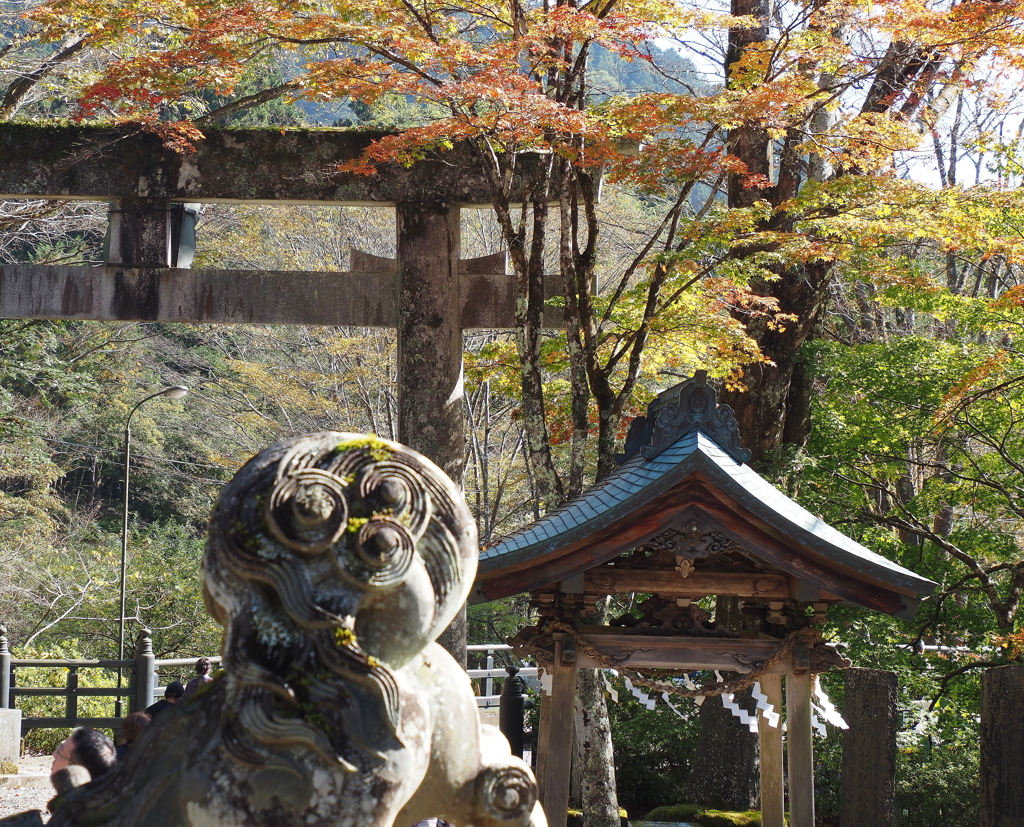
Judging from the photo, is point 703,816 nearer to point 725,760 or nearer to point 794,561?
point 725,760

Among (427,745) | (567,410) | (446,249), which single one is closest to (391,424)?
(567,410)

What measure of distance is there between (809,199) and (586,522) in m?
4.25

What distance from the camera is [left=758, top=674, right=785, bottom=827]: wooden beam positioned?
6.36 metres

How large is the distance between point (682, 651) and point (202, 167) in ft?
18.5

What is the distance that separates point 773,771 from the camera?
6.46 meters

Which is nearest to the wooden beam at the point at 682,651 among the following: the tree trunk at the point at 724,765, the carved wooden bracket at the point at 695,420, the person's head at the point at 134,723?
the carved wooden bracket at the point at 695,420

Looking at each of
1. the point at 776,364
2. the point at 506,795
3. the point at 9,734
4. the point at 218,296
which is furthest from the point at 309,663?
the point at 9,734

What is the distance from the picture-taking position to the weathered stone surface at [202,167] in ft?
27.0

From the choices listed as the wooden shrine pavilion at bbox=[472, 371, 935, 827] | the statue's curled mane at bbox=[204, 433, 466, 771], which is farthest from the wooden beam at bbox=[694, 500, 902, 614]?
the statue's curled mane at bbox=[204, 433, 466, 771]

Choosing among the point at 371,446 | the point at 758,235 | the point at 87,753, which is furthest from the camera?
the point at 758,235

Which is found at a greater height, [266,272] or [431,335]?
[266,272]

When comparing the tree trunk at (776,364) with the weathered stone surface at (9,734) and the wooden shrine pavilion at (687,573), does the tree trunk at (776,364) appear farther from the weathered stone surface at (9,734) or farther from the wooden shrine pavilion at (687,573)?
the weathered stone surface at (9,734)

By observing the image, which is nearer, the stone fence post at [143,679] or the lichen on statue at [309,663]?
the lichen on statue at [309,663]

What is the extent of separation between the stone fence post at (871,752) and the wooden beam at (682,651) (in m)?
0.75
